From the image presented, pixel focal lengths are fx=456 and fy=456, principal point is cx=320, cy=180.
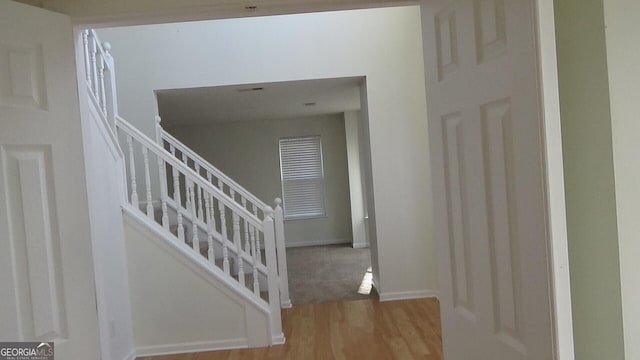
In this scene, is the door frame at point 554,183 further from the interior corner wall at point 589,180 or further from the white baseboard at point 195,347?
the white baseboard at point 195,347

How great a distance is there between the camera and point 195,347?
3566 millimetres

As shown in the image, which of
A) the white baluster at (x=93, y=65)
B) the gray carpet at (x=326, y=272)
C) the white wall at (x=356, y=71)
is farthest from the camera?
the gray carpet at (x=326, y=272)

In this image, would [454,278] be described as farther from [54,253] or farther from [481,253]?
[54,253]

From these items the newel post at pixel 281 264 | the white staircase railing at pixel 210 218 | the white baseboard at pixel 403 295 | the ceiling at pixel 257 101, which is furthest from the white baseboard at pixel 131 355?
the ceiling at pixel 257 101

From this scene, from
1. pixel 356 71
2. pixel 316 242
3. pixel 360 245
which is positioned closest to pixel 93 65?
pixel 356 71

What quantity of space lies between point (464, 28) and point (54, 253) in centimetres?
137

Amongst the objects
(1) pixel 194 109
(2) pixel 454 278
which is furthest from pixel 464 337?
(1) pixel 194 109

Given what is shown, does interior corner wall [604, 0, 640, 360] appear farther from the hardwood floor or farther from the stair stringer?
the stair stringer

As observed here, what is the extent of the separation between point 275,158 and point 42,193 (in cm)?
688

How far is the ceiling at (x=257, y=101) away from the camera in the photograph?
4750 mm

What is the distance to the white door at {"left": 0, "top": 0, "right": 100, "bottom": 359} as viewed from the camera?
1325 millimetres

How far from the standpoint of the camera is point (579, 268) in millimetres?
1093

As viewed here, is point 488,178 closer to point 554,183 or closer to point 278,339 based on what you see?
point 554,183

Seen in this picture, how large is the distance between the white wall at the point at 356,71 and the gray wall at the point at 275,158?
3.62 meters
